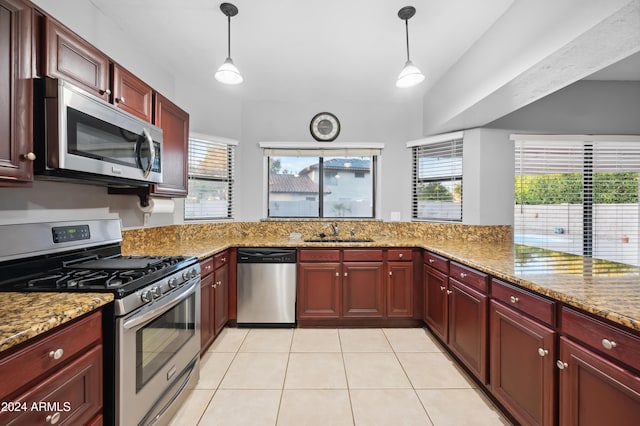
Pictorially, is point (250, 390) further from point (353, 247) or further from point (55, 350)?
point (353, 247)

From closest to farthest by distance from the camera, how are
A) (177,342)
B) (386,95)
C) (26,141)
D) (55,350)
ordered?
1. (55,350)
2. (26,141)
3. (177,342)
4. (386,95)

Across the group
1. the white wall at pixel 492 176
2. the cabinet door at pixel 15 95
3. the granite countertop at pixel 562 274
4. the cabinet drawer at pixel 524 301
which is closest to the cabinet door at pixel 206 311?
the granite countertop at pixel 562 274

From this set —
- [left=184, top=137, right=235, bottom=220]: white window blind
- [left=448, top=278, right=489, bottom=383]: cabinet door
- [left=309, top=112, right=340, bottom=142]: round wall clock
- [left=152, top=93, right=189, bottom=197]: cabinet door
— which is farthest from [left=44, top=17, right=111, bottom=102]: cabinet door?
[left=448, top=278, right=489, bottom=383]: cabinet door

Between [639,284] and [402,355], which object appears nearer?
[639,284]

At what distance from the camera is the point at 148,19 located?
7.18ft

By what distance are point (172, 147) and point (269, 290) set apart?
1694 millimetres

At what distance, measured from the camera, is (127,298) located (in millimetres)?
1327

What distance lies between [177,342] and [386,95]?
333 cm

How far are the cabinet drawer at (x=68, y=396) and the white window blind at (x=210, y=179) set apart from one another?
229cm

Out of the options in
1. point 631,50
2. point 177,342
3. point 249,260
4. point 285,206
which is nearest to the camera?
point 631,50

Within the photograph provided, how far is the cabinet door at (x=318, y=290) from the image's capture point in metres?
3.07

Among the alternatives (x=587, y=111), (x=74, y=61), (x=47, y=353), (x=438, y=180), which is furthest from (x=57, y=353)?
(x=587, y=111)

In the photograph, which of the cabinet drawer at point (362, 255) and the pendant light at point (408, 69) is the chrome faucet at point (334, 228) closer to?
the cabinet drawer at point (362, 255)

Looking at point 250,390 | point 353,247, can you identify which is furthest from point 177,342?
point 353,247
